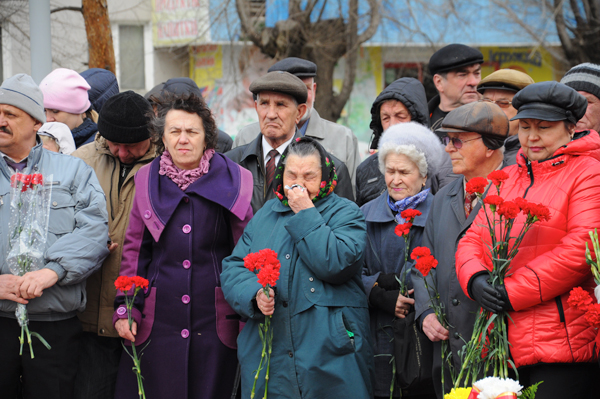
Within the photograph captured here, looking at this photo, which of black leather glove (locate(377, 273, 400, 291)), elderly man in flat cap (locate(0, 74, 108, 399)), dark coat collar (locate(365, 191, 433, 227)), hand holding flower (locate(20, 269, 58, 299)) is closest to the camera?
hand holding flower (locate(20, 269, 58, 299))

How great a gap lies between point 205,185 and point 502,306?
1.72 meters

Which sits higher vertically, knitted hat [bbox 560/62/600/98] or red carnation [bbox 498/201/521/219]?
knitted hat [bbox 560/62/600/98]

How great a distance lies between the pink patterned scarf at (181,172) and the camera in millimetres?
3418

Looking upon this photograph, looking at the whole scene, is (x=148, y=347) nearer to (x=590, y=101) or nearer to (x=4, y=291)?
(x=4, y=291)

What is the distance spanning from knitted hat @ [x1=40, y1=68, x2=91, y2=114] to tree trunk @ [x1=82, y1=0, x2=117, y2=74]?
10.5ft

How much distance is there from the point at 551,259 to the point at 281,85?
2.04 meters

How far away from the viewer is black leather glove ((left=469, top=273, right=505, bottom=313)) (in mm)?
2580

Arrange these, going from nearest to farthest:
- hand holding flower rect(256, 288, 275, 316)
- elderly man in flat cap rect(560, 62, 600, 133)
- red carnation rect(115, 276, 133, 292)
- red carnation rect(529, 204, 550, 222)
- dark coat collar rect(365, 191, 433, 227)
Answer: red carnation rect(529, 204, 550, 222)
hand holding flower rect(256, 288, 275, 316)
red carnation rect(115, 276, 133, 292)
dark coat collar rect(365, 191, 433, 227)
elderly man in flat cap rect(560, 62, 600, 133)

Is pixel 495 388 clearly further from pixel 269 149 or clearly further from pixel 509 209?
pixel 269 149

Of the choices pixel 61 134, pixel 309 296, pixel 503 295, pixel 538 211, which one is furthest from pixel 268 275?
pixel 61 134

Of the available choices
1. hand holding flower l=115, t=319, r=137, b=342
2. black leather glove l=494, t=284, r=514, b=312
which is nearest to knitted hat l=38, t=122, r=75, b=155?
hand holding flower l=115, t=319, r=137, b=342

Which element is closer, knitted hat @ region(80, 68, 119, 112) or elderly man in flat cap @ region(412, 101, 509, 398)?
elderly man in flat cap @ region(412, 101, 509, 398)

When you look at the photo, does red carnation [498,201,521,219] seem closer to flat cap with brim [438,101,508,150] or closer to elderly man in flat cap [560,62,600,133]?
flat cap with brim [438,101,508,150]

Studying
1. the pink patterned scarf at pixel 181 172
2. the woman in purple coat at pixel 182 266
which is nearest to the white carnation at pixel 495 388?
the woman in purple coat at pixel 182 266
